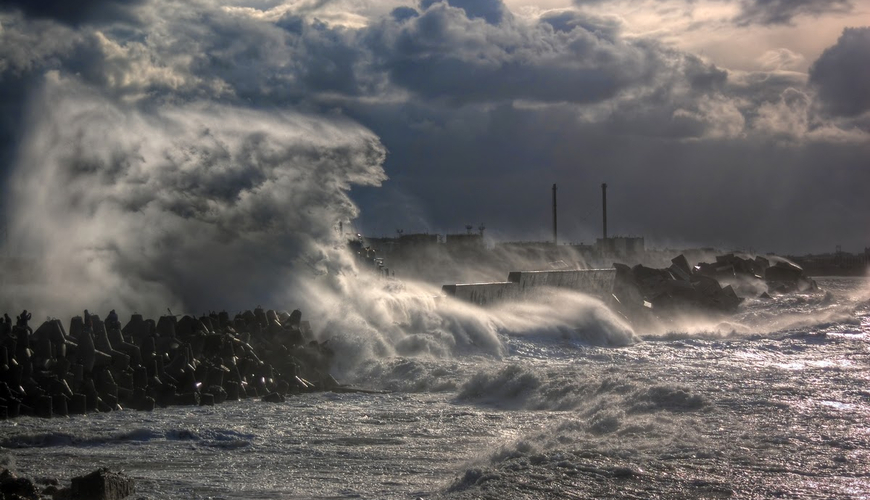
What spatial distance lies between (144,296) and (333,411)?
8.97 meters

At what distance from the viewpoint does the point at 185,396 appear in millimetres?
13562

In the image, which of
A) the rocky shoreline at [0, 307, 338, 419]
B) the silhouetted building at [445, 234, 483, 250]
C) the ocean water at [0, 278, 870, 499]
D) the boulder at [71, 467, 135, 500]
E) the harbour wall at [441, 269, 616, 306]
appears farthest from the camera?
the silhouetted building at [445, 234, 483, 250]

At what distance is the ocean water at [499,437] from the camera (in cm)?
890

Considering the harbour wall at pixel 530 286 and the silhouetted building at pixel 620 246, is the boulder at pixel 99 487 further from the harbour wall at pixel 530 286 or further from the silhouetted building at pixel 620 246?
the silhouetted building at pixel 620 246

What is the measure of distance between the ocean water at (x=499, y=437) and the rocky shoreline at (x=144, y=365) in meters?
0.39

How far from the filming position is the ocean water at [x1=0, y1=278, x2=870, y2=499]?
29.2 ft

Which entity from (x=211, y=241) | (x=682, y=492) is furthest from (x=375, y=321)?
(x=682, y=492)

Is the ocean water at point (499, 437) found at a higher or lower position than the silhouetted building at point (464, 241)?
lower

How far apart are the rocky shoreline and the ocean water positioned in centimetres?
→ 39

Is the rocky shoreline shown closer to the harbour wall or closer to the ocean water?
the ocean water

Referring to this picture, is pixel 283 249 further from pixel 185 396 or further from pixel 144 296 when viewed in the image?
pixel 185 396

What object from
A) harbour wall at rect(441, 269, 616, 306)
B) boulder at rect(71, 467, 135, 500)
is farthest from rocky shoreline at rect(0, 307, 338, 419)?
harbour wall at rect(441, 269, 616, 306)

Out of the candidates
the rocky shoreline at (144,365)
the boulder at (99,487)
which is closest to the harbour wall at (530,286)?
the rocky shoreline at (144,365)

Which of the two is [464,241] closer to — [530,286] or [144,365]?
[530,286]
